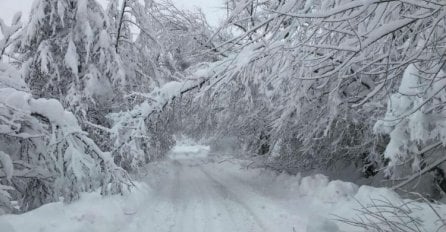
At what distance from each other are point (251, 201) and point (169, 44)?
8495 mm

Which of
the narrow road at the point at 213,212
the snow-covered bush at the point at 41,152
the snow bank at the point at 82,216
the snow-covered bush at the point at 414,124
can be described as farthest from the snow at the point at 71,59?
the snow-covered bush at the point at 414,124

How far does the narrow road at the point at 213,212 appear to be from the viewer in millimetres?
7953

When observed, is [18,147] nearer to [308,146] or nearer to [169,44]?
[308,146]

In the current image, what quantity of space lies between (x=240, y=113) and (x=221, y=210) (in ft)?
13.4

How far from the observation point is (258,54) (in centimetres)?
539

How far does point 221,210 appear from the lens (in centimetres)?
960

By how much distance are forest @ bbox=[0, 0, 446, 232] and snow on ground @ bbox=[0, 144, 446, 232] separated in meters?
0.05

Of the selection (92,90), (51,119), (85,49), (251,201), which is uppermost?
(85,49)

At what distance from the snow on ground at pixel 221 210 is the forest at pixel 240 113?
0.15 feet

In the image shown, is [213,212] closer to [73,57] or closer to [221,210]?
[221,210]

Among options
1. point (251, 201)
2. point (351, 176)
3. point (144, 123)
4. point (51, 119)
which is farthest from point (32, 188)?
point (351, 176)

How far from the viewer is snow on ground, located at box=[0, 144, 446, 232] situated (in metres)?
6.57

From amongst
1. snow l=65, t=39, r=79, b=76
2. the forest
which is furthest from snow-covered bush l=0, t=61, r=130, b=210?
snow l=65, t=39, r=79, b=76

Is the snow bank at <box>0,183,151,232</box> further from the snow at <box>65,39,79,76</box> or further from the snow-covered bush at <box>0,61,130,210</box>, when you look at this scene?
the snow at <box>65,39,79,76</box>
